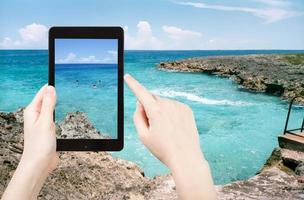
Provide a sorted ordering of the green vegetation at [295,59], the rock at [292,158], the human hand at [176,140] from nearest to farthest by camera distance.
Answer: the human hand at [176,140] → the rock at [292,158] → the green vegetation at [295,59]

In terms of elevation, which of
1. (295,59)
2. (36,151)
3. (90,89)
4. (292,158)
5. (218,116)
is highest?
(36,151)

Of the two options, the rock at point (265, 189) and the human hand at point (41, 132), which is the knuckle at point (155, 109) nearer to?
the human hand at point (41, 132)

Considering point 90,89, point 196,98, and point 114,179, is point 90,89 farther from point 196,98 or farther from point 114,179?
point 196,98

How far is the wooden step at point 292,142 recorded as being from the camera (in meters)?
6.62

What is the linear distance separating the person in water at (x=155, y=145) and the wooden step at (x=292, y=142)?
6097mm

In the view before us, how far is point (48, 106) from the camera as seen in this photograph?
830mm

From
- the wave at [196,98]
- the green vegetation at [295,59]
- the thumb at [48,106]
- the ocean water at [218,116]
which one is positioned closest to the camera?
the thumb at [48,106]

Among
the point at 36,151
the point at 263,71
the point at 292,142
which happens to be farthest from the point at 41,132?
the point at 263,71

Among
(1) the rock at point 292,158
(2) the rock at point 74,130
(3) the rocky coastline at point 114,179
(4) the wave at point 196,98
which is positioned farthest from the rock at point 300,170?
(4) the wave at point 196,98

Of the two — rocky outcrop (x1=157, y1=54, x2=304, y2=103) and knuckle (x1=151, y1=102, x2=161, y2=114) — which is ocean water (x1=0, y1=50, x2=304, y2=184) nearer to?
rocky outcrop (x1=157, y1=54, x2=304, y2=103)

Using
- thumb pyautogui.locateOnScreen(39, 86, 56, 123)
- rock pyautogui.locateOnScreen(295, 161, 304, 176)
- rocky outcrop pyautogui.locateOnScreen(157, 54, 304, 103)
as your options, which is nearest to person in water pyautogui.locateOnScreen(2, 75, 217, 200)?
thumb pyautogui.locateOnScreen(39, 86, 56, 123)

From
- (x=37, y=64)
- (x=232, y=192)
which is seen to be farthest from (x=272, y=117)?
(x=37, y=64)

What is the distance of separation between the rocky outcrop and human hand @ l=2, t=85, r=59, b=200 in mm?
25090

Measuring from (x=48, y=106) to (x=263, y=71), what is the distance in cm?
3108
